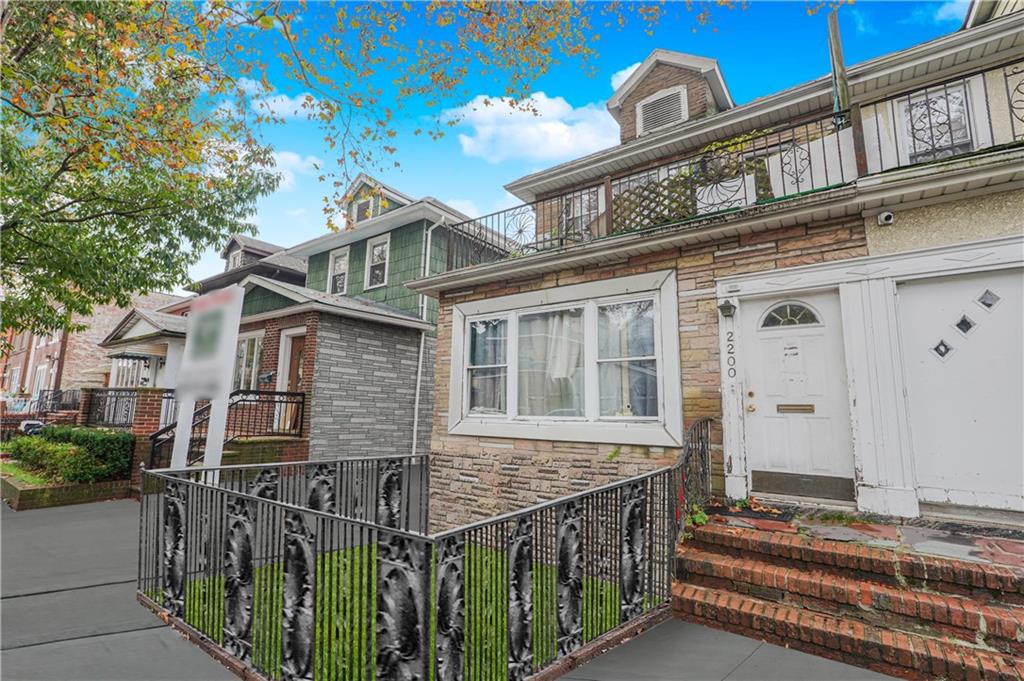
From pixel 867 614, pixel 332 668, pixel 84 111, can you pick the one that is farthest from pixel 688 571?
pixel 84 111

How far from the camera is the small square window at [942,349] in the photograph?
421 cm

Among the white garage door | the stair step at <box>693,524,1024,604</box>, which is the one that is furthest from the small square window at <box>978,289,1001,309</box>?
the stair step at <box>693,524,1024,604</box>

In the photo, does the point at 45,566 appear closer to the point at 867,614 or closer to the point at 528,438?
the point at 528,438

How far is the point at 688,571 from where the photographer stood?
12.8 feet

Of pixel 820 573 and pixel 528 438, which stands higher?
pixel 528 438

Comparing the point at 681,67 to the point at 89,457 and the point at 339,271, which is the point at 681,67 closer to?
the point at 339,271

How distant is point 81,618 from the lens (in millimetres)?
3881

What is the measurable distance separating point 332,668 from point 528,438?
3.80 meters

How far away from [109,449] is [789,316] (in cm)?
1118

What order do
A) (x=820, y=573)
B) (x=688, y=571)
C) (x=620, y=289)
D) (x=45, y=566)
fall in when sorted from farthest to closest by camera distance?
(x=620, y=289)
(x=45, y=566)
(x=688, y=571)
(x=820, y=573)

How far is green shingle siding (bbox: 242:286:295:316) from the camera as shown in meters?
11.5

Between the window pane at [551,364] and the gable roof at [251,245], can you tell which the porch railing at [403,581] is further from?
the gable roof at [251,245]

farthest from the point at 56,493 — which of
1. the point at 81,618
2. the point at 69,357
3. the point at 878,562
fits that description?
the point at 69,357

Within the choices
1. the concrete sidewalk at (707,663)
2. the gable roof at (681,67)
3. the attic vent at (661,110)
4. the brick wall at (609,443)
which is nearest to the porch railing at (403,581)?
the concrete sidewalk at (707,663)
